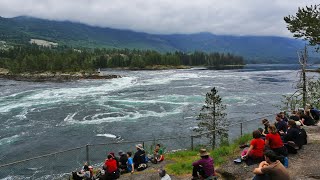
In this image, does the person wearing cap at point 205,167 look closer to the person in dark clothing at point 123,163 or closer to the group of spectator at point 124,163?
the group of spectator at point 124,163

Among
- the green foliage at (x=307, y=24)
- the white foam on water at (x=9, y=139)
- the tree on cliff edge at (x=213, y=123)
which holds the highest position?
the green foliage at (x=307, y=24)

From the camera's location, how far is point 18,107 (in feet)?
156

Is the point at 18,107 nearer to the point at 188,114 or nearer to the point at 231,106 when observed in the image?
the point at 188,114

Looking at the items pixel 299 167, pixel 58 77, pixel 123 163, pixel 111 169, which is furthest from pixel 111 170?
pixel 58 77

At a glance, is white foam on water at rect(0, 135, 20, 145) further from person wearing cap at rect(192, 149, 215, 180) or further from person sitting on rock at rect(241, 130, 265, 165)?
person wearing cap at rect(192, 149, 215, 180)

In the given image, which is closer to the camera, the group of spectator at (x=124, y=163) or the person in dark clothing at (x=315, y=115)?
the group of spectator at (x=124, y=163)

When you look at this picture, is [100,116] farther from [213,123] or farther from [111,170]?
[111,170]

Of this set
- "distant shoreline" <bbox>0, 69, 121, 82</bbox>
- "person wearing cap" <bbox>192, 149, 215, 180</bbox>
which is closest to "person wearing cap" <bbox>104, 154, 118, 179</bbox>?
"person wearing cap" <bbox>192, 149, 215, 180</bbox>

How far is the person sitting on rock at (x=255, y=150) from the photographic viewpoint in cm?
1388

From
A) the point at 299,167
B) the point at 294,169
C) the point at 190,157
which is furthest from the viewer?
→ the point at 190,157

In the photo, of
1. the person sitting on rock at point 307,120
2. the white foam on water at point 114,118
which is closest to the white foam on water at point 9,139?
the white foam on water at point 114,118

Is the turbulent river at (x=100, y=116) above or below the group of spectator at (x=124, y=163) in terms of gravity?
below

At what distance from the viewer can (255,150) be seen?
14.2 meters

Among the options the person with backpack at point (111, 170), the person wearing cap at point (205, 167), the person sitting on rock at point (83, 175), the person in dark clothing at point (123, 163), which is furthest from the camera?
the person in dark clothing at point (123, 163)
